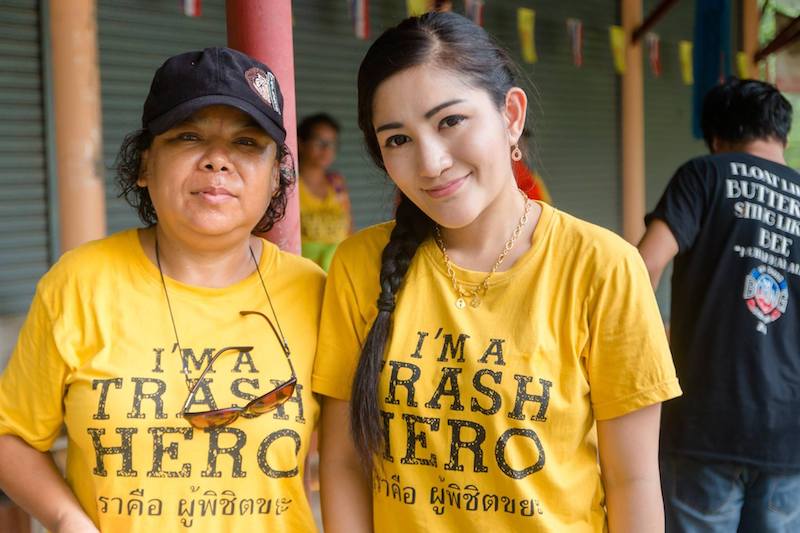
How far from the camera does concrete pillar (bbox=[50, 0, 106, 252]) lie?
3381mm

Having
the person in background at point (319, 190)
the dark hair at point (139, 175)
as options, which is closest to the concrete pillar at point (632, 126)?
the person in background at point (319, 190)

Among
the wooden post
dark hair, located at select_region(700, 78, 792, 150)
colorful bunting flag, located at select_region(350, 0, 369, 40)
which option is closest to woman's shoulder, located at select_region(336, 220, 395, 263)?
dark hair, located at select_region(700, 78, 792, 150)

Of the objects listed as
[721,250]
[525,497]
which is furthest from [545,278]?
[721,250]

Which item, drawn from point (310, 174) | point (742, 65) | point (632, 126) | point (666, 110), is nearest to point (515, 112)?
point (310, 174)

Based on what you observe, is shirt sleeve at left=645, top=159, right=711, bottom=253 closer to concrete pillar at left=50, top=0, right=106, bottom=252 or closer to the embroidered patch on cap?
the embroidered patch on cap

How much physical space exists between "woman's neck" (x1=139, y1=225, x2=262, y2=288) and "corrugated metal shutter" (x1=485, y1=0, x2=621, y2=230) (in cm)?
649

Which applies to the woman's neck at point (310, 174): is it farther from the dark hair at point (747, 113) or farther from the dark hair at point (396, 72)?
the dark hair at point (396, 72)

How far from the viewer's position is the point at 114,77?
16.9 ft

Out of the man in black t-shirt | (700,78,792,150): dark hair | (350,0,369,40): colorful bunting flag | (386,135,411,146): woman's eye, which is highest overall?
(350,0,369,40): colorful bunting flag

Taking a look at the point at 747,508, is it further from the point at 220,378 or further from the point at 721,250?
the point at 220,378

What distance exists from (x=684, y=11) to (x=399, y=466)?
9.72 m

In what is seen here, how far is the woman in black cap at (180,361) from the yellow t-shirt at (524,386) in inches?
9.6

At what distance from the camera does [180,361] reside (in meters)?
1.68

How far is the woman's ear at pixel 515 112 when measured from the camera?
5.69ft
